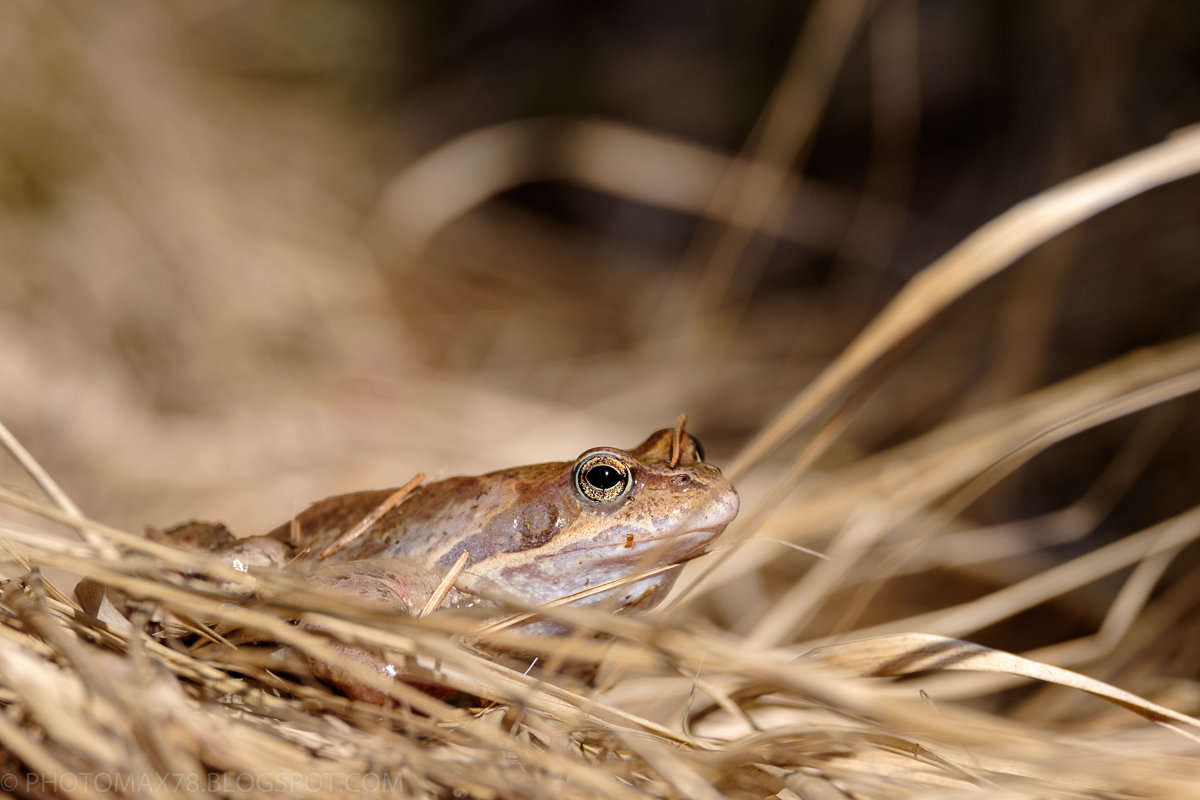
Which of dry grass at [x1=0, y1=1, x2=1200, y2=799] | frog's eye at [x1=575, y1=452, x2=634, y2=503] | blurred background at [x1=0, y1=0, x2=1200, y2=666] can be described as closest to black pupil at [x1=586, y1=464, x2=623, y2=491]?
frog's eye at [x1=575, y1=452, x2=634, y2=503]

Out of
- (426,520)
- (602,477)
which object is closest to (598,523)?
(602,477)

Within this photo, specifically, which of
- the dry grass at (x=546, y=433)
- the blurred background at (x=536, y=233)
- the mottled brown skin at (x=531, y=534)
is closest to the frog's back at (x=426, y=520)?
the mottled brown skin at (x=531, y=534)

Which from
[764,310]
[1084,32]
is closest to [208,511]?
[764,310]

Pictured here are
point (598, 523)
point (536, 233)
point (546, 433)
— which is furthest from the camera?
point (536, 233)

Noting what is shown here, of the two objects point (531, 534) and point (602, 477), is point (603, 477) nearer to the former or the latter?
point (602, 477)

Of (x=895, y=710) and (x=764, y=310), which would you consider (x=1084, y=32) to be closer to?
(x=764, y=310)

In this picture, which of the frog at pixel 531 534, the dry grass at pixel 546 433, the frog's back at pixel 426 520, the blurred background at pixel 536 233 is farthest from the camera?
the blurred background at pixel 536 233

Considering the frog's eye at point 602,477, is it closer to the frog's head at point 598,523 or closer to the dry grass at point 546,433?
the frog's head at point 598,523

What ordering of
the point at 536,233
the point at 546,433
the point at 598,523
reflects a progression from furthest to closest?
the point at 536,233, the point at 546,433, the point at 598,523
